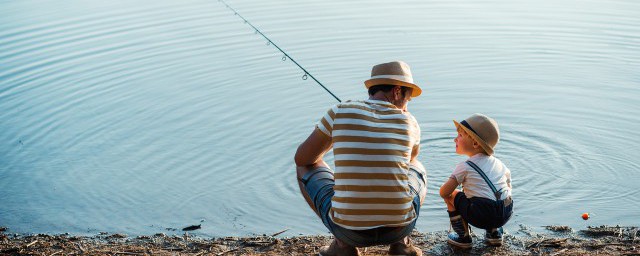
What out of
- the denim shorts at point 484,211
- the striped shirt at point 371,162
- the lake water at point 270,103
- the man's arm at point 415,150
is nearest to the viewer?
the striped shirt at point 371,162

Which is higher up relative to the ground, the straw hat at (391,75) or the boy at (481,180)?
the straw hat at (391,75)

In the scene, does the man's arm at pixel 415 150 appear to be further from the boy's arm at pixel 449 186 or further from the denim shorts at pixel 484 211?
the denim shorts at pixel 484 211

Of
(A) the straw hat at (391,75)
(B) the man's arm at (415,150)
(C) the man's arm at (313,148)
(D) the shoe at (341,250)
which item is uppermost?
(A) the straw hat at (391,75)

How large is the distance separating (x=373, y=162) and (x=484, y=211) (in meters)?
0.88

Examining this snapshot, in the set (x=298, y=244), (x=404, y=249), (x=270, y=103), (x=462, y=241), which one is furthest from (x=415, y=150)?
(x=270, y=103)

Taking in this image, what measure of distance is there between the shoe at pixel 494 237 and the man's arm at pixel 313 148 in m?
1.09

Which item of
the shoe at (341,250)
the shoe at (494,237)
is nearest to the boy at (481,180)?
the shoe at (494,237)

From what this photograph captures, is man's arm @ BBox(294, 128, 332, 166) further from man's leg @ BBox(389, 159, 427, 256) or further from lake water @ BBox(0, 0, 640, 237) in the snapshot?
lake water @ BBox(0, 0, 640, 237)

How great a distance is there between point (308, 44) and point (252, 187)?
14.1 feet

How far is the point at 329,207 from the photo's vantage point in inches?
150

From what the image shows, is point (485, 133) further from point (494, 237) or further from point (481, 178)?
point (494, 237)

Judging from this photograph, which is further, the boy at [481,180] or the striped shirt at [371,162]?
the boy at [481,180]

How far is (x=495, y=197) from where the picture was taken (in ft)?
13.6

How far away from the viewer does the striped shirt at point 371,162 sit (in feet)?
11.7
